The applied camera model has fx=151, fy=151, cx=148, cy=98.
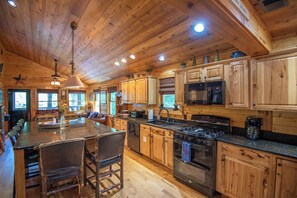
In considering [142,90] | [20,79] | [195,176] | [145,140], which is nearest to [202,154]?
[195,176]

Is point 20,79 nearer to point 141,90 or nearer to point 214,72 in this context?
point 141,90

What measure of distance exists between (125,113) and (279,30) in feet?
15.3

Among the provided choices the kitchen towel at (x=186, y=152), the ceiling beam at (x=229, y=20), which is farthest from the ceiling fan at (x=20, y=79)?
the ceiling beam at (x=229, y=20)

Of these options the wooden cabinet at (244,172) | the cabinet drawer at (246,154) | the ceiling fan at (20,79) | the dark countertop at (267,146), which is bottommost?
the wooden cabinet at (244,172)

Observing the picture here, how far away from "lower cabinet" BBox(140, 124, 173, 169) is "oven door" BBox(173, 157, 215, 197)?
0.32m

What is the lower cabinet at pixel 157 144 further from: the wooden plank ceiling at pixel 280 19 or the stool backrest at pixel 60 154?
the wooden plank ceiling at pixel 280 19

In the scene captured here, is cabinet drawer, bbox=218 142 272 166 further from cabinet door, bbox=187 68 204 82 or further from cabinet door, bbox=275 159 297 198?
cabinet door, bbox=187 68 204 82

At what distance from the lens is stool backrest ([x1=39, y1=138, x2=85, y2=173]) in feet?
5.88

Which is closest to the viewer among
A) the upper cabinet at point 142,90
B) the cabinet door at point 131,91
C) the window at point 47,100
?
the upper cabinet at point 142,90

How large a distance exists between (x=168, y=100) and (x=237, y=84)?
6.38ft

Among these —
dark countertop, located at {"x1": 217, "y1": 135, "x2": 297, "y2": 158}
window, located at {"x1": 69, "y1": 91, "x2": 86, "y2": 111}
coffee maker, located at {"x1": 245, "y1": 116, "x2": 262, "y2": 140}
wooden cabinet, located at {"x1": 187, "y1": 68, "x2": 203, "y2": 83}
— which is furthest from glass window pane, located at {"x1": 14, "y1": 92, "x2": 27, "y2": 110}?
coffee maker, located at {"x1": 245, "y1": 116, "x2": 262, "y2": 140}

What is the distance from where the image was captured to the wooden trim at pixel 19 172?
1.87 meters

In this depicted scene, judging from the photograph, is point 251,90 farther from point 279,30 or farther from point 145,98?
point 145,98

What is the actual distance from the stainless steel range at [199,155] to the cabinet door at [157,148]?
48 cm
